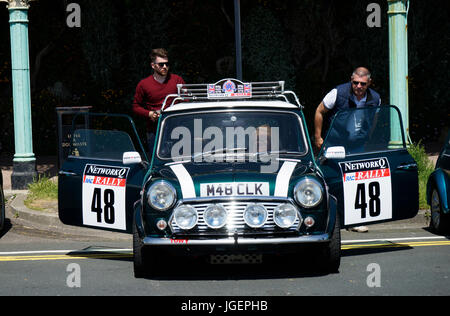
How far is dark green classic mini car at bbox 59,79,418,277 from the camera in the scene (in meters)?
7.24

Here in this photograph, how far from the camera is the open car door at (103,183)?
27.3 feet

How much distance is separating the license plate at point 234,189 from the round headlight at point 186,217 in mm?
162

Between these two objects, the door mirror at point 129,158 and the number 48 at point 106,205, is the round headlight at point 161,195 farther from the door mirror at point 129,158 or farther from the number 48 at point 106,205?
the number 48 at point 106,205

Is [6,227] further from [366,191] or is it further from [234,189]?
[366,191]

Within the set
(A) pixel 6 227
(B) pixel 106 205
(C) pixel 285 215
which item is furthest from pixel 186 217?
(A) pixel 6 227

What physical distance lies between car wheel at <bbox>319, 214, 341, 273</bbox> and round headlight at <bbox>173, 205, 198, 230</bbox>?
1187mm

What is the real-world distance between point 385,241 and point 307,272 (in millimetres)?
2123

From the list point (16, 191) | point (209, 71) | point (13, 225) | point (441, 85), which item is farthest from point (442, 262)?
point (209, 71)

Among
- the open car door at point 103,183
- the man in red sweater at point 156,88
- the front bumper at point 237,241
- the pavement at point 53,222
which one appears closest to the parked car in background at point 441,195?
the pavement at point 53,222

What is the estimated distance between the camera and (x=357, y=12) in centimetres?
2097

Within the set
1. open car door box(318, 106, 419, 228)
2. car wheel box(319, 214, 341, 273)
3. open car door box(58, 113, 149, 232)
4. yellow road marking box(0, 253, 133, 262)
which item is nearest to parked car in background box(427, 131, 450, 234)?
open car door box(318, 106, 419, 228)

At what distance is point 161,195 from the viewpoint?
24.2ft

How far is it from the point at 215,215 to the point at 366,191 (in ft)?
6.11
